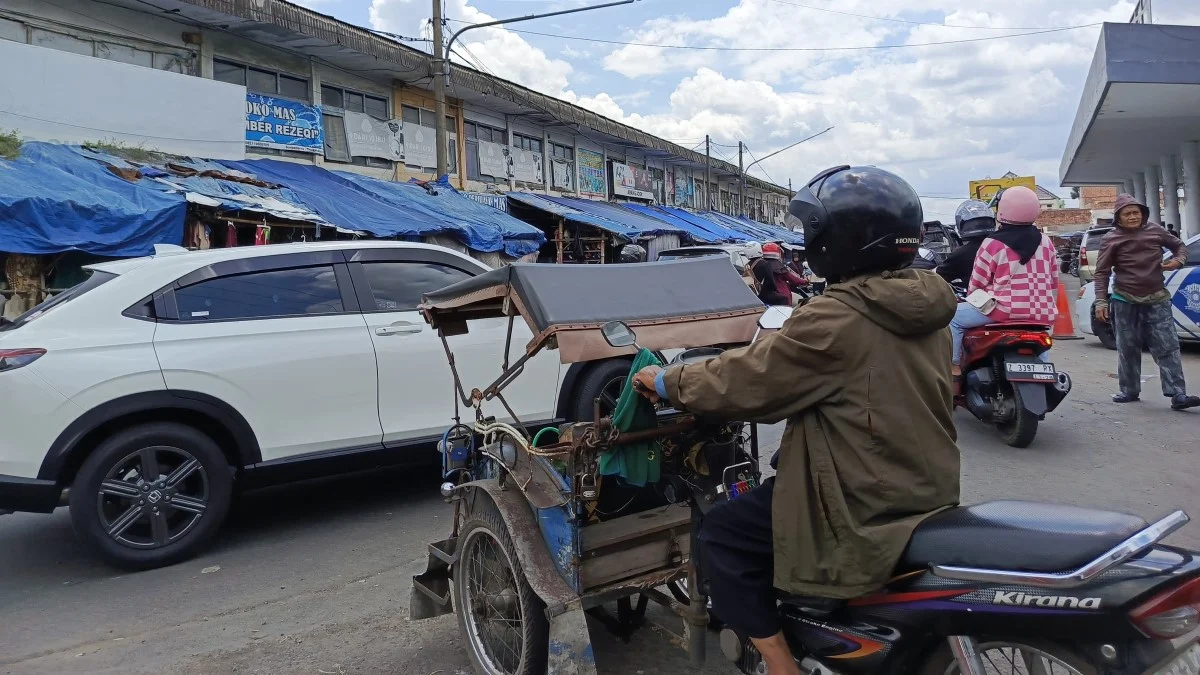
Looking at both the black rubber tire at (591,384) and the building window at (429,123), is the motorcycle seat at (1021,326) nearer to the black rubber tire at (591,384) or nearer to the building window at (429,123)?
the black rubber tire at (591,384)

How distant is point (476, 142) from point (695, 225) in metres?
9.59

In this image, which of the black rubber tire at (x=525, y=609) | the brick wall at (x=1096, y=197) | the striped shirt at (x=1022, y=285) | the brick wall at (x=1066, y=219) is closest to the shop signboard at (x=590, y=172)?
the striped shirt at (x=1022, y=285)

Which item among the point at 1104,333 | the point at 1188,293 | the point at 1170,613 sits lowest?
the point at 1104,333

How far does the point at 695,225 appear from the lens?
27.7 m

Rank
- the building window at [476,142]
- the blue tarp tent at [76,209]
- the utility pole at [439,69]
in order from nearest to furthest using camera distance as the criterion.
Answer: the blue tarp tent at [76,209]
the utility pole at [439,69]
the building window at [476,142]

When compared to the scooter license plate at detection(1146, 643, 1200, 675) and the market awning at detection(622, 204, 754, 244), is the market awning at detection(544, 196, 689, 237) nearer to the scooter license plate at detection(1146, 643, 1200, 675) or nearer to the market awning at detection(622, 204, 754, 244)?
the market awning at detection(622, 204, 754, 244)

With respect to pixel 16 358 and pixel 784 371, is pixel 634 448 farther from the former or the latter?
pixel 16 358

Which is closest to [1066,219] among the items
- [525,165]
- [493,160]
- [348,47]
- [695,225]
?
[695,225]

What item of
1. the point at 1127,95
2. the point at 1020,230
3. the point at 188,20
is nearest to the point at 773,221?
the point at 1127,95

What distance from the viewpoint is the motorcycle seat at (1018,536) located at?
67.2 inches

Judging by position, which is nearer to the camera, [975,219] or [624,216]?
[975,219]

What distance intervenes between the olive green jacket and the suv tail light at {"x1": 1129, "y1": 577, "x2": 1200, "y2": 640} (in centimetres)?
50

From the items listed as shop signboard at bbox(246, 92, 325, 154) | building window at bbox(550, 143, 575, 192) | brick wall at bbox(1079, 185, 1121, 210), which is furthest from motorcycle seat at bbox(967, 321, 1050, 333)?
brick wall at bbox(1079, 185, 1121, 210)

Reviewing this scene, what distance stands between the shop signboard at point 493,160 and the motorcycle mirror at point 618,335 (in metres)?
19.0
